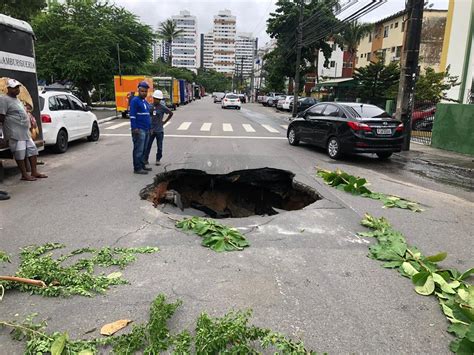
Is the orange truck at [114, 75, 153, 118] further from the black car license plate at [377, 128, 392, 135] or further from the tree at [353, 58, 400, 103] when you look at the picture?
the black car license plate at [377, 128, 392, 135]

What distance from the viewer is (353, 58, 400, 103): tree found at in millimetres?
25297

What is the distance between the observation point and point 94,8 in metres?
27.8

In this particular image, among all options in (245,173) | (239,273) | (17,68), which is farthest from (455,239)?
(17,68)

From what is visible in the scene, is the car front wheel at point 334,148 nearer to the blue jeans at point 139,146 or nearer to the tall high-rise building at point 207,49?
the blue jeans at point 139,146

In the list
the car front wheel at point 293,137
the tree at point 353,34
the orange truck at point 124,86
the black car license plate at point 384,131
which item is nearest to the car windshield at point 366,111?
the black car license plate at point 384,131

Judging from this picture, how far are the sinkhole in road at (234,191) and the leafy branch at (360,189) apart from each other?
28.9 inches

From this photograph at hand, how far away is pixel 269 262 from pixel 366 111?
7.98 meters

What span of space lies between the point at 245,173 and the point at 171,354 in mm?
6383

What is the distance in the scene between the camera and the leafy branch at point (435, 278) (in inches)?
121

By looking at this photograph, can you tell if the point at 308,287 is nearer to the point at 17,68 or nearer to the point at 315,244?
the point at 315,244

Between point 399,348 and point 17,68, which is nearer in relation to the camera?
point 399,348

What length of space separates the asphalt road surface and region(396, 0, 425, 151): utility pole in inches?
214

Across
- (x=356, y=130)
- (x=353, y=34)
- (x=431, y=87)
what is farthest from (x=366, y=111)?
(x=353, y=34)

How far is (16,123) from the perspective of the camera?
707cm
